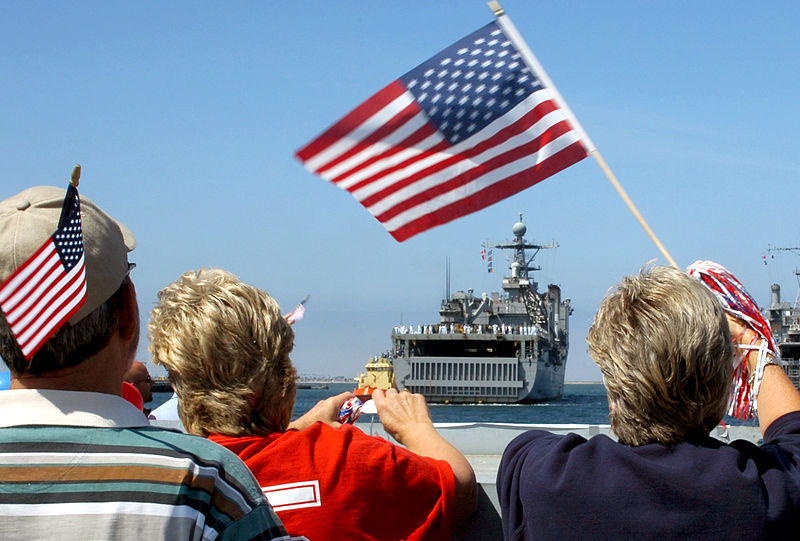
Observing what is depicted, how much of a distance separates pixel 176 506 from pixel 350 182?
242cm

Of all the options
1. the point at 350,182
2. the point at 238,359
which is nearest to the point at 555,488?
the point at 238,359

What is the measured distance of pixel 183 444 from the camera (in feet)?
4.51

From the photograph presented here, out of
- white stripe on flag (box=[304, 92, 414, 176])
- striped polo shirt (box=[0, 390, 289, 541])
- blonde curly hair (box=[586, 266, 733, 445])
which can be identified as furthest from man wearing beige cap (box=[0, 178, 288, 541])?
white stripe on flag (box=[304, 92, 414, 176])

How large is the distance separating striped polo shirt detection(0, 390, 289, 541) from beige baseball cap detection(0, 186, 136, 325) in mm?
175

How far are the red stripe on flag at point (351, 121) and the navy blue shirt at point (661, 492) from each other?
208 centimetres

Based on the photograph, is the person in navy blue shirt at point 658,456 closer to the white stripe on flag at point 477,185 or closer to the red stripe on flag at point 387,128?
the white stripe on flag at point 477,185

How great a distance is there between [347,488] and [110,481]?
0.64 meters

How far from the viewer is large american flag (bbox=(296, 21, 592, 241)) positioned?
3617mm

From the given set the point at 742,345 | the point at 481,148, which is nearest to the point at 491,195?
the point at 481,148

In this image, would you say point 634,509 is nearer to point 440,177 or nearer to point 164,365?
point 164,365

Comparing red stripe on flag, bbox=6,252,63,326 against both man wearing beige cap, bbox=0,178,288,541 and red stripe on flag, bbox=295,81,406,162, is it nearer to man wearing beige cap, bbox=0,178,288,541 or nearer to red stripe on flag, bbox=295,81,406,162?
man wearing beige cap, bbox=0,178,288,541

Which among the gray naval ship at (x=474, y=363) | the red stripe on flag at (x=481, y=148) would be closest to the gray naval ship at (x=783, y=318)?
the gray naval ship at (x=474, y=363)

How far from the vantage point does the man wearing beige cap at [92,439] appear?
1308mm

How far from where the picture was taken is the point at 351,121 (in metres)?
3.62
